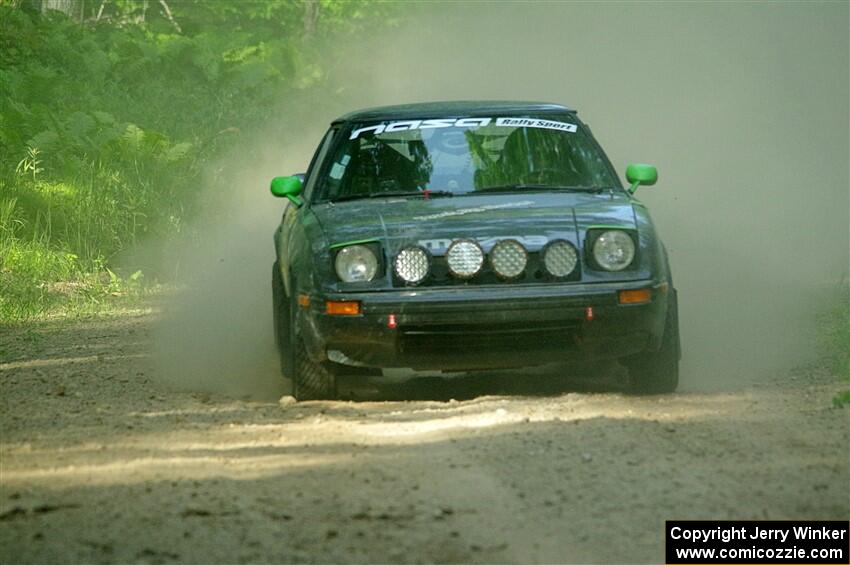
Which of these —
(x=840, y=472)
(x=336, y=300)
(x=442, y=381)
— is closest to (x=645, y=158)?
(x=442, y=381)

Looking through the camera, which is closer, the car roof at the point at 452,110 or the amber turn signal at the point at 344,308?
the amber turn signal at the point at 344,308

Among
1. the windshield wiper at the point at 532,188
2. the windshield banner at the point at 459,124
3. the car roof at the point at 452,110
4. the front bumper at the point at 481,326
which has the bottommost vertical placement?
the front bumper at the point at 481,326

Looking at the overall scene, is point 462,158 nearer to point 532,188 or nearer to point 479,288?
point 532,188

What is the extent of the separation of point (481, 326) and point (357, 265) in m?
0.65

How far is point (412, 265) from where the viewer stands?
24.5 feet

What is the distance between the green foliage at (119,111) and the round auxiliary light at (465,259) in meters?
5.70

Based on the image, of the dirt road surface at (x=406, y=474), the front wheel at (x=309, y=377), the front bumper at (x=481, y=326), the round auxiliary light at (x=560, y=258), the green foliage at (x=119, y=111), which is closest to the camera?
the dirt road surface at (x=406, y=474)

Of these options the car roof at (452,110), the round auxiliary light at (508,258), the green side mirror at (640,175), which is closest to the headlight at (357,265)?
the round auxiliary light at (508,258)

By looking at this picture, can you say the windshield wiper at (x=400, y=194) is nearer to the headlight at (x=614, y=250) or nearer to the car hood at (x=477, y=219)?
the car hood at (x=477, y=219)

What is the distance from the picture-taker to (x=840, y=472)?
571cm

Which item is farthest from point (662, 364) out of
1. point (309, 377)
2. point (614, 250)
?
point (309, 377)

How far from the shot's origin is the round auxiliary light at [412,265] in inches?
293

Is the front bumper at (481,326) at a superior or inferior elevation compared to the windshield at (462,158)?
inferior

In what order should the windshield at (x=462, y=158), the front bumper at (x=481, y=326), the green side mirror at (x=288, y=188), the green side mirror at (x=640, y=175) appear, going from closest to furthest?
the front bumper at (x=481, y=326), the windshield at (x=462, y=158), the green side mirror at (x=640, y=175), the green side mirror at (x=288, y=188)
